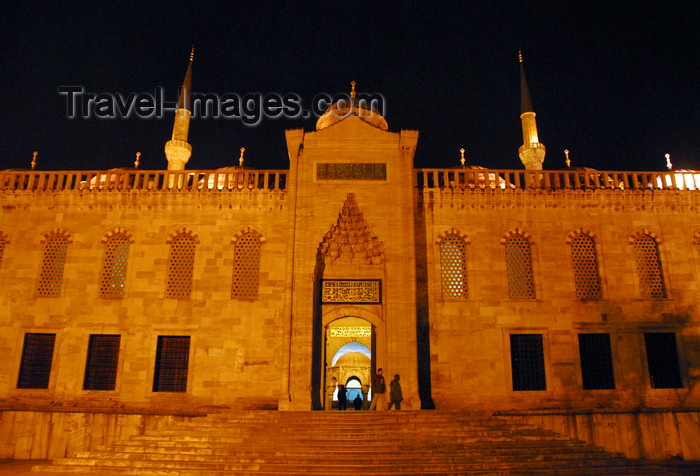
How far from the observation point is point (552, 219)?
1673 centimetres

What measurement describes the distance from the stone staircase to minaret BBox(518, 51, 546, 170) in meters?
15.9

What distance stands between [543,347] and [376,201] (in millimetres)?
6594

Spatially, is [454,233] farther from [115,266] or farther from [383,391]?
[115,266]

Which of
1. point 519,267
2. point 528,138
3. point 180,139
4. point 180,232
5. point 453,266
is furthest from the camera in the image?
point 528,138

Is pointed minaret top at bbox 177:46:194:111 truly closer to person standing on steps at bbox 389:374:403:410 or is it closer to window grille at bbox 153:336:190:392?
window grille at bbox 153:336:190:392

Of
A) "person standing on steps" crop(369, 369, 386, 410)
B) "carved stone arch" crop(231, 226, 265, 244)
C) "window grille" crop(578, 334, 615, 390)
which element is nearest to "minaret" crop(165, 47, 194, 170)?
"carved stone arch" crop(231, 226, 265, 244)

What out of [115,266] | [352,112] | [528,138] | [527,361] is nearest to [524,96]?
[528,138]

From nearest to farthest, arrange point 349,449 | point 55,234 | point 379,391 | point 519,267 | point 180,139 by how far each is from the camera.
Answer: point 349,449
point 379,391
point 519,267
point 55,234
point 180,139

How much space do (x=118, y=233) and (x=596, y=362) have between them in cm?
1524

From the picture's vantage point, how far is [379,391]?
13.5 m

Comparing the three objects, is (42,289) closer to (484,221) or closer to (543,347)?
(484,221)

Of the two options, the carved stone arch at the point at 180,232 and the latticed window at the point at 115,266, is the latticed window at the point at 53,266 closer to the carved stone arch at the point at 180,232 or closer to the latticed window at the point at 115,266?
the latticed window at the point at 115,266

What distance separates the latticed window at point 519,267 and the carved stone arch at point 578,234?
1.27 m

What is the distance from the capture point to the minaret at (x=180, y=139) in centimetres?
2362
